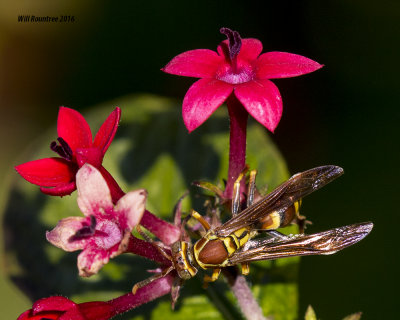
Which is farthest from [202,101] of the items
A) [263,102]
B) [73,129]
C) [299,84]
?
[299,84]

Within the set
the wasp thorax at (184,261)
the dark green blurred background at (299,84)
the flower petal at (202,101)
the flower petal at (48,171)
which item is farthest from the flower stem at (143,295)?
the dark green blurred background at (299,84)

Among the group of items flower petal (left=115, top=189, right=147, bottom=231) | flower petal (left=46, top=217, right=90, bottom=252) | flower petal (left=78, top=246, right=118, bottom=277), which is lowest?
flower petal (left=78, top=246, right=118, bottom=277)

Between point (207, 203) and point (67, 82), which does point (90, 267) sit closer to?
point (207, 203)

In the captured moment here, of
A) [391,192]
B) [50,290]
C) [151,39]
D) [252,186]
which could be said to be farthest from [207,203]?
[151,39]

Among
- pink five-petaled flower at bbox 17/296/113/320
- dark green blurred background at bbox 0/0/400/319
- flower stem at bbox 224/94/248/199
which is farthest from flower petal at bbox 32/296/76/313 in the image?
dark green blurred background at bbox 0/0/400/319

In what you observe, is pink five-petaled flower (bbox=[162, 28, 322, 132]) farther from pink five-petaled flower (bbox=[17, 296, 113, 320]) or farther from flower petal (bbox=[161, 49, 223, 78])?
pink five-petaled flower (bbox=[17, 296, 113, 320])
